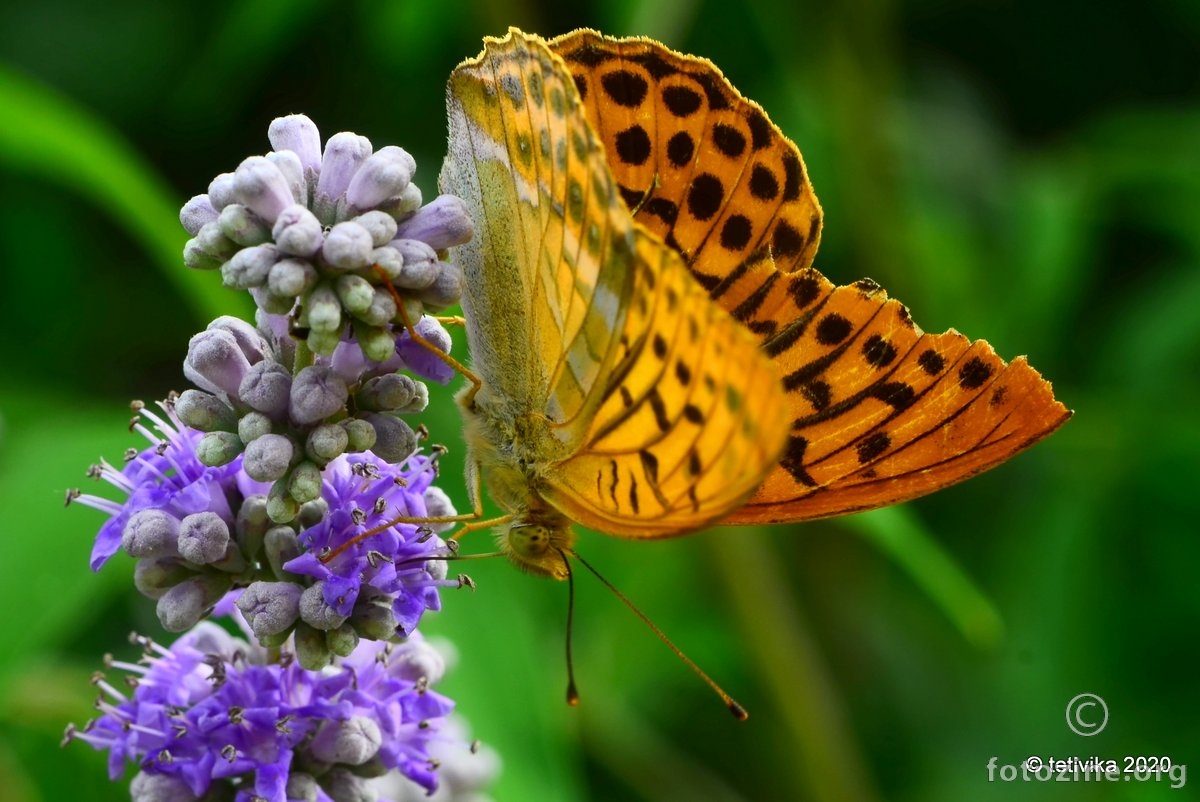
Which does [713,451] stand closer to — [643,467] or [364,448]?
[643,467]

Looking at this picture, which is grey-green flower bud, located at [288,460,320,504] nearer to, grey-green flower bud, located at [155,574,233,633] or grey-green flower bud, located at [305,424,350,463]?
grey-green flower bud, located at [305,424,350,463]

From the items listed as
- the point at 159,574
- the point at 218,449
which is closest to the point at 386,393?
the point at 218,449

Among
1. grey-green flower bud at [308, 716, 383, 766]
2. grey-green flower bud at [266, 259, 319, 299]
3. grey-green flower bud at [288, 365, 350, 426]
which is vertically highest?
grey-green flower bud at [266, 259, 319, 299]

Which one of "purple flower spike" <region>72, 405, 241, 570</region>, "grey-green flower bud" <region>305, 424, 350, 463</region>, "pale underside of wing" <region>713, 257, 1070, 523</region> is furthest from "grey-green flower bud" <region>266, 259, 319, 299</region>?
"pale underside of wing" <region>713, 257, 1070, 523</region>

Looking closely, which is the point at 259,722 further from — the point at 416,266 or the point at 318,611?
the point at 416,266

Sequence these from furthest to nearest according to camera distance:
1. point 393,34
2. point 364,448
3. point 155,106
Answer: point 155,106 < point 393,34 < point 364,448

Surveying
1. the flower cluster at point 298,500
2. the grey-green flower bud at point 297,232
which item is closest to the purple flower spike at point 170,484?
the flower cluster at point 298,500

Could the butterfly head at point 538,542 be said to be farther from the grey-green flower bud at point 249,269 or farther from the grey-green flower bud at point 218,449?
the grey-green flower bud at point 249,269

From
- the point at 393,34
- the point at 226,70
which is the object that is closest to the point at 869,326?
the point at 393,34
